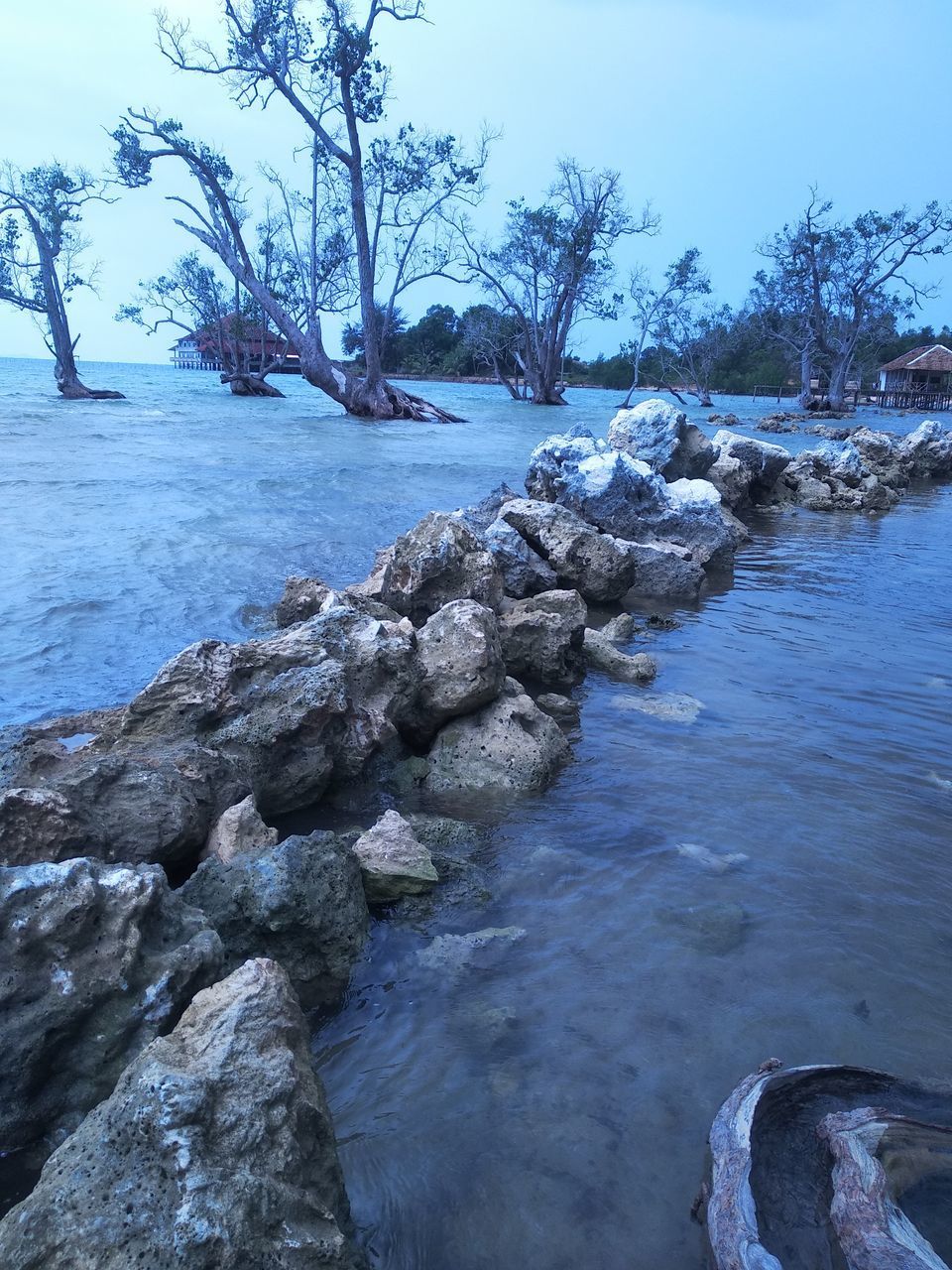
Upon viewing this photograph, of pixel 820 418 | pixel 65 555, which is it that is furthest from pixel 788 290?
pixel 65 555

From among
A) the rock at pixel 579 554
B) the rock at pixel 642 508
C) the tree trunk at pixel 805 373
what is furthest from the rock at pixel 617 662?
the tree trunk at pixel 805 373

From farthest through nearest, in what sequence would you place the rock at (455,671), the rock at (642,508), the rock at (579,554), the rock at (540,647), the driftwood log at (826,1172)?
1. the rock at (642,508)
2. the rock at (579,554)
3. the rock at (540,647)
4. the rock at (455,671)
5. the driftwood log at (826,1172)

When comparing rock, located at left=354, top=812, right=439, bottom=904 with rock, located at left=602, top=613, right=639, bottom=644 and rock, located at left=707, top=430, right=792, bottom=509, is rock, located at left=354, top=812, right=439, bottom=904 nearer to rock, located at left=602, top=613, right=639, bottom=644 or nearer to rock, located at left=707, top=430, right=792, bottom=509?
rock, located at left=602, top=613, right=639, bottom=644

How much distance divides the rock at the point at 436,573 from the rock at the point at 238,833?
8.89ft

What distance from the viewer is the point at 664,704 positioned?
4.90m

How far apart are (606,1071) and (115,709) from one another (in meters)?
2.93

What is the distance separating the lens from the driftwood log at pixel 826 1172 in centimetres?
164

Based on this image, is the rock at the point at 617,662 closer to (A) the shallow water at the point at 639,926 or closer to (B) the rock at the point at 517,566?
(A) the shallow water at the point at 639,926

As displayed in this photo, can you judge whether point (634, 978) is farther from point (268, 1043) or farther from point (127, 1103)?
point (127, 1103)

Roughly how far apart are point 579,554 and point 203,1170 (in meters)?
5.89

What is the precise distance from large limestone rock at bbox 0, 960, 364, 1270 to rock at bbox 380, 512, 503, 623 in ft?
12.9

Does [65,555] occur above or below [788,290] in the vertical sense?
below

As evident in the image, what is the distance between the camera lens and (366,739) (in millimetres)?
3922

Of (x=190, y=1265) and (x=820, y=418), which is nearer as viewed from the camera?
(x=190, y=1265)
